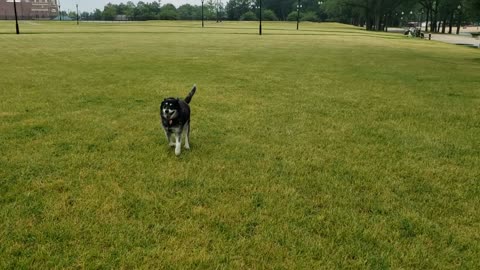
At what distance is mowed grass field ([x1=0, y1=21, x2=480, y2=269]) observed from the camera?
12.8ft

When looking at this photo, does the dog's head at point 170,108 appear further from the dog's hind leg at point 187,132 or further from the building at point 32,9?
the building at point 32,9

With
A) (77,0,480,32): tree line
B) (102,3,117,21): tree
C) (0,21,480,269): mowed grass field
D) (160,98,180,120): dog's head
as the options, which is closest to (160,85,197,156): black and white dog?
(160,98,180,120): dog's head

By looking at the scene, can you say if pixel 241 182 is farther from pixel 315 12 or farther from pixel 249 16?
pixel 315 12

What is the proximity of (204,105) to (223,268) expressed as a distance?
23.2 feet

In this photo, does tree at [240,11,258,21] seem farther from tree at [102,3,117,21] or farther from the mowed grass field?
the mowed grass field

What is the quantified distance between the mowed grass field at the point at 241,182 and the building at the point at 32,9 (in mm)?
171744

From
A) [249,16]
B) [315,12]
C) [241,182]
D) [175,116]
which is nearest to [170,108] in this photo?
[175,116]

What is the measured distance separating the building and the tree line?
1512cm

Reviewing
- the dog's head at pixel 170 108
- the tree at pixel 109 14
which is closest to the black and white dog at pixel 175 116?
the dog's head at pixel 170 108

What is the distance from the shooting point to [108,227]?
426 centimetres

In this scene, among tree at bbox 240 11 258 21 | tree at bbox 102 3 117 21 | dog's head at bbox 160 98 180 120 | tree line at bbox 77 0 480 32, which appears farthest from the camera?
tree at bbox 102 3 117 21

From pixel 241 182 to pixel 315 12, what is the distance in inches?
6729

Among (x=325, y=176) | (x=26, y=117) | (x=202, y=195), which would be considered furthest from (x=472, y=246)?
(x=26, y=117)

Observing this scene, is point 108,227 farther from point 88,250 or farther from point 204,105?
point 204,105
